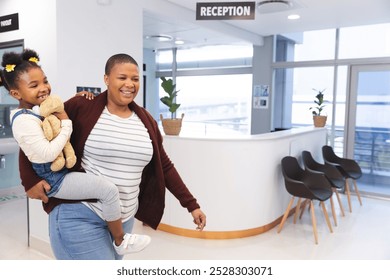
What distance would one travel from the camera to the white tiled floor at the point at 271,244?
3258 millimetres

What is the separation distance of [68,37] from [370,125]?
480 cm

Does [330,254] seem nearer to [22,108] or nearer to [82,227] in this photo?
[82,227]

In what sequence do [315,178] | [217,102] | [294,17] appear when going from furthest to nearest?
[217,102] < [294,17] < [315,178]

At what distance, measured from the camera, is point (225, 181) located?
358 cm

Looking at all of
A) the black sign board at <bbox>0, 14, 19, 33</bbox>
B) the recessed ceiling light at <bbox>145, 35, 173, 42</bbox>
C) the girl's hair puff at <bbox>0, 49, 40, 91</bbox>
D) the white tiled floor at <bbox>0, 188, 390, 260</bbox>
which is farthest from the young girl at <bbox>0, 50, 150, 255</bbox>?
the recessed ceiling light at <bbox>145, 35, 173, 42</bbox>

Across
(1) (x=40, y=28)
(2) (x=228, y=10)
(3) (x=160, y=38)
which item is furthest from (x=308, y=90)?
(1) (x=40, y=28)

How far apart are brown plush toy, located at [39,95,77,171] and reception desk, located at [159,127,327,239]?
233cm

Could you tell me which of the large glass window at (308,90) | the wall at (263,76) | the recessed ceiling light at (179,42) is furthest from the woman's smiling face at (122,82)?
the recessed ceiling light at (179,42)

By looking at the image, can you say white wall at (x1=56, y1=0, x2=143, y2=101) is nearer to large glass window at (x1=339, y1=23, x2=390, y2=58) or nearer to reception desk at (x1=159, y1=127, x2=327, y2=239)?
reception desk at (x1=159, y1=127, x2=327, y2=239)

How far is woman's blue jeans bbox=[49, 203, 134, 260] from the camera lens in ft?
4.16

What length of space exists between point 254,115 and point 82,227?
5.83m

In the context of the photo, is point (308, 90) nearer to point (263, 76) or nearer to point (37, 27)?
point (263, 76)

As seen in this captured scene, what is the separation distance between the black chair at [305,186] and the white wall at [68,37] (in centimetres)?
219

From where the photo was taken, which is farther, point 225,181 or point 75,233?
point 225,181
